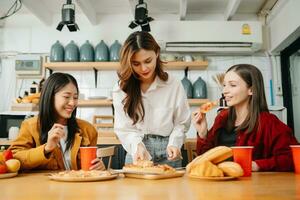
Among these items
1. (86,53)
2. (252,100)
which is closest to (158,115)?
(252,100)

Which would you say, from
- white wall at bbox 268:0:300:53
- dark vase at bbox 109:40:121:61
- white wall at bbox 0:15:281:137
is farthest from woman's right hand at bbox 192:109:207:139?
white wall at bbox 0:15:281:137

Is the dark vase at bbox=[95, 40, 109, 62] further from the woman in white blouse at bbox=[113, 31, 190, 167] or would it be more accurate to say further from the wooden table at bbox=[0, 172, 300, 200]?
the wooden table at bbox=[0, 172, 300, 200]

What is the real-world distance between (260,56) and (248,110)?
293 cm

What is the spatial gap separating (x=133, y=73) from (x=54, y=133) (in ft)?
1.84

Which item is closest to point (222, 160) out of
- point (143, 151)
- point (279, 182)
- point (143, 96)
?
point (279, 182)

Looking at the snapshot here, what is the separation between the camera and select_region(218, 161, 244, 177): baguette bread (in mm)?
1027

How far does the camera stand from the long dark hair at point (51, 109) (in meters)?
1.61

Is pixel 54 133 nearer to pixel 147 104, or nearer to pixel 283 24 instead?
pixel 147 104

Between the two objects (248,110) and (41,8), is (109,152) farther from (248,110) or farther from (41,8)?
(41,8)

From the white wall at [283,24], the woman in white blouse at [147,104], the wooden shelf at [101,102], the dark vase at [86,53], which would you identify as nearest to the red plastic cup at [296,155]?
the woman in white blouse at [147,104]

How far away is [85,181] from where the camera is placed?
1007 millimetres

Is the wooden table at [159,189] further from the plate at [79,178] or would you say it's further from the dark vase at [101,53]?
the dark vase at [101,53]

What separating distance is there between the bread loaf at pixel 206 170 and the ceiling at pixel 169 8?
3.00 metres

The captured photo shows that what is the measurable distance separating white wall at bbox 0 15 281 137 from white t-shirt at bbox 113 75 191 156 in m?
2.50
